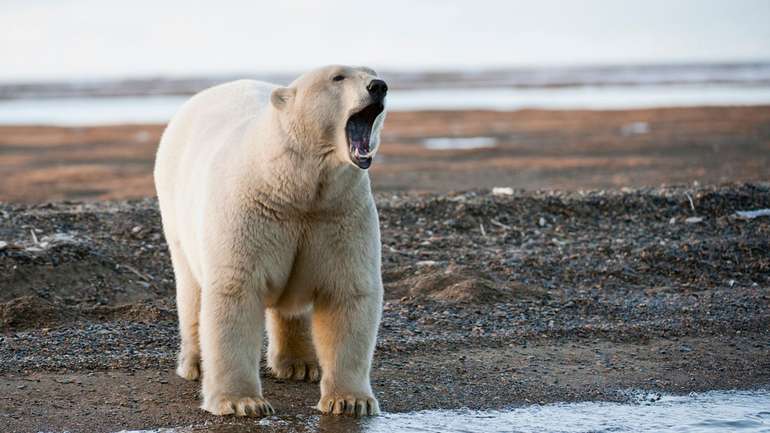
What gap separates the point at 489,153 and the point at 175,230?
15.9 metres

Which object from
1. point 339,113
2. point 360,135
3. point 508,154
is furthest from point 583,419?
point 508,154

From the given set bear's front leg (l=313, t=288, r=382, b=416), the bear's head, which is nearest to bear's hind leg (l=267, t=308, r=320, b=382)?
bear's front leg (l=313, t=288, r=382, b=416)

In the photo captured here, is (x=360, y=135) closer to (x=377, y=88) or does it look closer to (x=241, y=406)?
(x=377, y=88)

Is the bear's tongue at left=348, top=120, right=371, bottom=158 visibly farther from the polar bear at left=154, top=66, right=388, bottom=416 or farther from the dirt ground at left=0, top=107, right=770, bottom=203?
the dirt ground at left=0, top=107, right=770, bottom=203

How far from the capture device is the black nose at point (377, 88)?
218 inches

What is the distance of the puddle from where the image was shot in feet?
81.0

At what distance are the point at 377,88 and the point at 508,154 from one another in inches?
675

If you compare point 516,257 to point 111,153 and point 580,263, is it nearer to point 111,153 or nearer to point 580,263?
point 580,263

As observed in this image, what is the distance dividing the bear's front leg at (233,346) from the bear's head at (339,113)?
2.90 feet

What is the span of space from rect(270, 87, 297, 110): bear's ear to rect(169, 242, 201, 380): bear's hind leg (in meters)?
1.61

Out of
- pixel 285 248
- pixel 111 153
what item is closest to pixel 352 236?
pixel 285 248

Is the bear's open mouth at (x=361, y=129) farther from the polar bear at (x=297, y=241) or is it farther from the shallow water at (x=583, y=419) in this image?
the shallow water at (x=583, y=419)

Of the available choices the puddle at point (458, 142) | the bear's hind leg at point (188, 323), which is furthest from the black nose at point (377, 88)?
the puddle at point (458, 142)

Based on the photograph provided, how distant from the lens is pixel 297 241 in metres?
5.99
